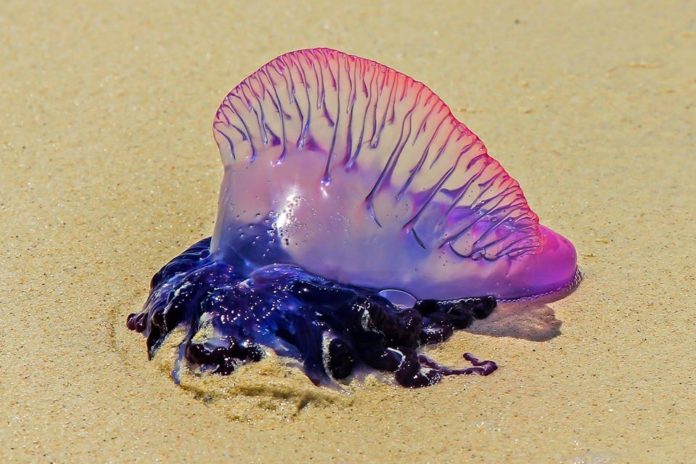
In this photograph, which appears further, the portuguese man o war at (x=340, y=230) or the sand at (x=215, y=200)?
the portuguese man o war at (x=340, y=230)

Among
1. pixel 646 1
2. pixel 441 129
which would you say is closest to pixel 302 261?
pixel 441 129

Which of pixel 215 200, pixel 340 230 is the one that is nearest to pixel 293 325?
pixel 340 230

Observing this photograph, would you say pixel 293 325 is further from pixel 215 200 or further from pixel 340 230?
pixel 215 200

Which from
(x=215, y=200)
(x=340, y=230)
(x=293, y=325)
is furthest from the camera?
(x=215, y=200)

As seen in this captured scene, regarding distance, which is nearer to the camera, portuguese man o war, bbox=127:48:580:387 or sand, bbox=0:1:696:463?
sand, bbox=0:1:696:463

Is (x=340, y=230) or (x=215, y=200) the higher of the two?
(x=340, y=230)

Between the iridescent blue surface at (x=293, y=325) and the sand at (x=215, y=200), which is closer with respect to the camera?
the sand at (x=215, y=200)
